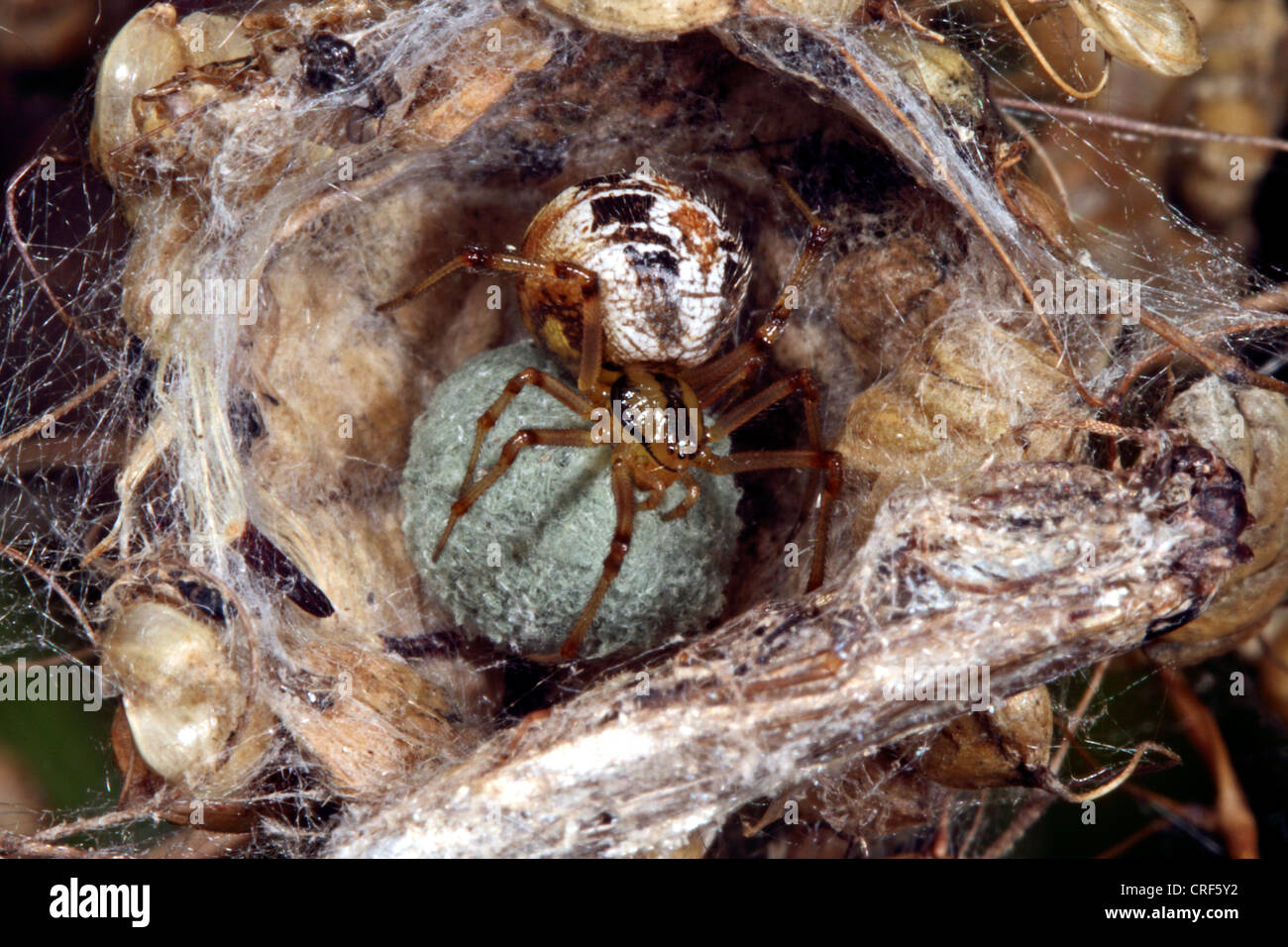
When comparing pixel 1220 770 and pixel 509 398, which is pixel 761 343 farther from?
pixel 1220 770

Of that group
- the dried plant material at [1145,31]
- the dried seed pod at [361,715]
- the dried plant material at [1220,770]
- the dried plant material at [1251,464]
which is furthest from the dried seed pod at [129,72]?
the dried plant material at [1220,770]

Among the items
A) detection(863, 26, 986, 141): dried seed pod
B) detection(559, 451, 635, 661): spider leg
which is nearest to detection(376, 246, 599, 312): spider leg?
detection(559, 451, 635, 661): spider leg

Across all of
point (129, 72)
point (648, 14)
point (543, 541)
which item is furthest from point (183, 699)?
point (648, 14)

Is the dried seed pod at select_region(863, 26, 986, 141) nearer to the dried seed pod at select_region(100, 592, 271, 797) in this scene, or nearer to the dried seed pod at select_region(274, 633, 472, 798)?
the dried seed pod at select_region(274, 633, 472, 798)

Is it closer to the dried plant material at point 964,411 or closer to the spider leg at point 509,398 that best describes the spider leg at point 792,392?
the dried plant material at point 964,411

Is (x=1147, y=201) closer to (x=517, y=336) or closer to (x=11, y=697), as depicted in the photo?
(x=517, y=336)

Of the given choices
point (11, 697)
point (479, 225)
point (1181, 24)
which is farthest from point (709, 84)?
point (11, 697)
